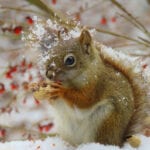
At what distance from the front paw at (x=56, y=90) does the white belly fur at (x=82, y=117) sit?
4 centimetres

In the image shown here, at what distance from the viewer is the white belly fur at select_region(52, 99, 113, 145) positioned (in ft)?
6.56

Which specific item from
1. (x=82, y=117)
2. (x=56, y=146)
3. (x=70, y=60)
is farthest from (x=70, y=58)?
(x=56, y=146)

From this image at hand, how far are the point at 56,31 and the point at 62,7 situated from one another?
436cm

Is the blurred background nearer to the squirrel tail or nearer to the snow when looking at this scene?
the snow

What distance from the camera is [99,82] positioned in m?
2.03

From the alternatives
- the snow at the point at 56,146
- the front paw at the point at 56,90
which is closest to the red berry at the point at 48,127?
the snow at the point at 56,146

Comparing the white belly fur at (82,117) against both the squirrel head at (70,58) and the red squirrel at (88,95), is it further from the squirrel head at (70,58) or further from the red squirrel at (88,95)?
the squirrel head at (70,58)

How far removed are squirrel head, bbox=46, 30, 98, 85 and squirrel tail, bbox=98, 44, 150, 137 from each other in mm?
108

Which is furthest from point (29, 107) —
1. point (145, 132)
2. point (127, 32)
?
point (145, 132)

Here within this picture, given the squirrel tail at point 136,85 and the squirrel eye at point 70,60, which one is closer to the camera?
the squirrel eye at point 70,60

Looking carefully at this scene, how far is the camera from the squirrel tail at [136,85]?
2.12m

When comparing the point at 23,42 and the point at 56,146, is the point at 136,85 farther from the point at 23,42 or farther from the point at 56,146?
the point at 23,42

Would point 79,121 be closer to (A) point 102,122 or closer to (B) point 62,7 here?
(A) point 102,122

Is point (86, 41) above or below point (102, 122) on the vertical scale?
above
